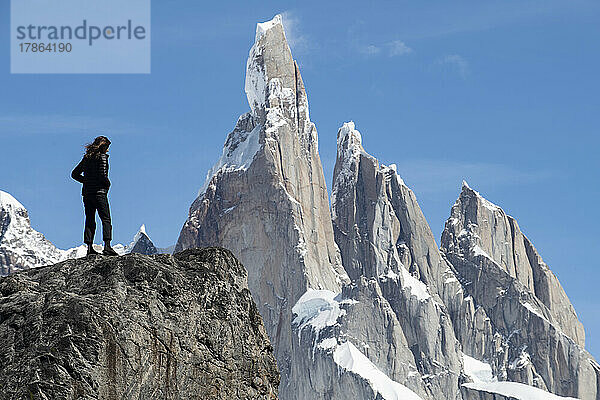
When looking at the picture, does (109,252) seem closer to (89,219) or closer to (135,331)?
(89,219)

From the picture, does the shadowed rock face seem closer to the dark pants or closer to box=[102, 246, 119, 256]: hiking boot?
box=[102, 246, 119, 256]: hiking boot

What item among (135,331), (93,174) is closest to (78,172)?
(93,174)

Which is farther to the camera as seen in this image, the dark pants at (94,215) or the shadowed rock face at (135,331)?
the dark pants at (94,215)

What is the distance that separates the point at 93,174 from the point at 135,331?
3.94 m

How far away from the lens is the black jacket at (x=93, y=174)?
1883 cm

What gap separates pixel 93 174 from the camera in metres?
19.0

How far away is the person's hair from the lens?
1869cm

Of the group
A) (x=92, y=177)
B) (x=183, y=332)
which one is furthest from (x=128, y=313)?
(x=92, y=177)

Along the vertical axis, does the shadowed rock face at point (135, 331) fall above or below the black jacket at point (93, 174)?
below

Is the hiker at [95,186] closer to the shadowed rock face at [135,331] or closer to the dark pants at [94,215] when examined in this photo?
the dark pants at [94,215]

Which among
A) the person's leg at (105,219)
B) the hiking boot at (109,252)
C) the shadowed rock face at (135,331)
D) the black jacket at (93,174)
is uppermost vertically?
the black jacket at (93,174)

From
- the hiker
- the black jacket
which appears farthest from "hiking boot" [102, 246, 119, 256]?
the black jacket

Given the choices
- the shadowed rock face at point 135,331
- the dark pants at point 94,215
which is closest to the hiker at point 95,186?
the dark pants at point 94,215

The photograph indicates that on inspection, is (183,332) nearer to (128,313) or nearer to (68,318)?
(128,313)
